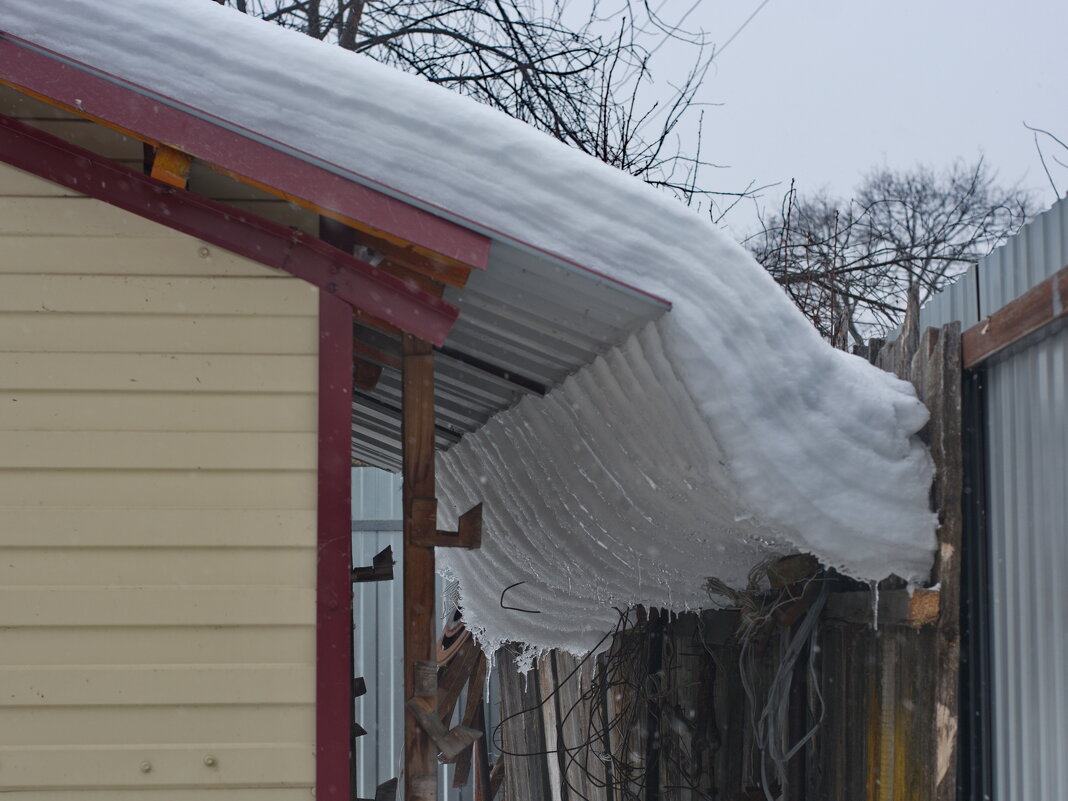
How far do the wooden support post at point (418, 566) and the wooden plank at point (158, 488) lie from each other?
38 cm

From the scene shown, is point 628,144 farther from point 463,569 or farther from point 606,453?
point 606,453

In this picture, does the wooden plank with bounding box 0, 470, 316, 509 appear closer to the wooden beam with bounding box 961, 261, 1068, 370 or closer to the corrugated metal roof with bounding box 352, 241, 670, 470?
the corrugated metal roof with bounding box 352, 241, 670, 470

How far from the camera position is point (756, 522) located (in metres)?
3.46

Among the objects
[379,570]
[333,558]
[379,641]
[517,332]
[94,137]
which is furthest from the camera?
[379,641]

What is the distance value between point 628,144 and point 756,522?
712 cm

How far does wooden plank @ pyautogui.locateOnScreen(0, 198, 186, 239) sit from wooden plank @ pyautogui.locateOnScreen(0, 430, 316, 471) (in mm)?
607

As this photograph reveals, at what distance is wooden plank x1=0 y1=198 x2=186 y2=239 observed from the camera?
3367mm

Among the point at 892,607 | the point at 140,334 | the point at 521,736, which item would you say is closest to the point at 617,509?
the point at 892,607

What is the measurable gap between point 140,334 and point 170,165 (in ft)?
1.69

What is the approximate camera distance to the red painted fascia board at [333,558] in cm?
323

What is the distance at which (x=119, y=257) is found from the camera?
11.0ft

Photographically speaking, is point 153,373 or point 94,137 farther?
point 94,137

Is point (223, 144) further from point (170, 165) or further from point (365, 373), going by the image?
point (365, 373)

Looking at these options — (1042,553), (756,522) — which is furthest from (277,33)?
(1042,553)
